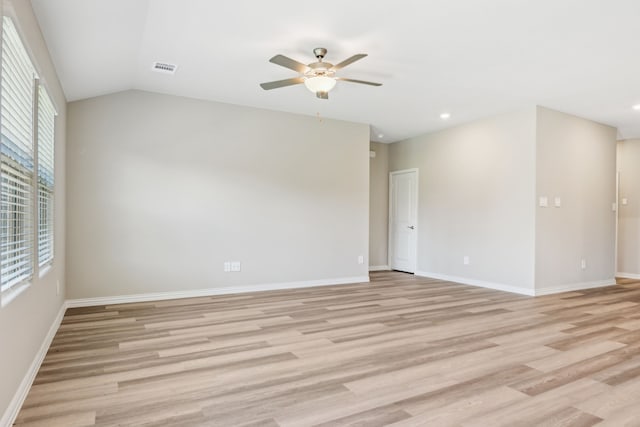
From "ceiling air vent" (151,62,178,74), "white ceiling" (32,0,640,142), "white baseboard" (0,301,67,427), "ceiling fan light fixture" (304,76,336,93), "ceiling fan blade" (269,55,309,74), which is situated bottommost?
"white baseboard" (0,301,67,427)

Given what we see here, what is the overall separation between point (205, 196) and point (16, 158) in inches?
118

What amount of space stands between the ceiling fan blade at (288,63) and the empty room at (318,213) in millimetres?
41

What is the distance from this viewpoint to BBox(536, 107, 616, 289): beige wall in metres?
5.53

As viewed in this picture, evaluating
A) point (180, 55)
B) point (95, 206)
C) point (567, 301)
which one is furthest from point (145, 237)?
point (567, 301)

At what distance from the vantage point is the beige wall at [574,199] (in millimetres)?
5527

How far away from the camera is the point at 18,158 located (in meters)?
2.37

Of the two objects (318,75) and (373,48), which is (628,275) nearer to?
(373,48)

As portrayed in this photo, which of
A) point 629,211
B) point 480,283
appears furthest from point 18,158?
point 629,211

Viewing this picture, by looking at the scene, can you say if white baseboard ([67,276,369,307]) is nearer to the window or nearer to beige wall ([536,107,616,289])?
the window

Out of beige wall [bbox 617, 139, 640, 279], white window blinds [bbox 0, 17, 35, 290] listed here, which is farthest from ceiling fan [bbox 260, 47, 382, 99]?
beige wall [bbox 617, 139, 640, 279]

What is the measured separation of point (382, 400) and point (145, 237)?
12.4ft

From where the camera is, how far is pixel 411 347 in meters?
3.24

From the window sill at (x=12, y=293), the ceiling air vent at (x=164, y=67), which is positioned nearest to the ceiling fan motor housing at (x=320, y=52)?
the ceiling air vent at (x=164, y=67)

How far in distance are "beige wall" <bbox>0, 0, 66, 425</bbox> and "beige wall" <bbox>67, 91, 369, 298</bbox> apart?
1.62 ft
